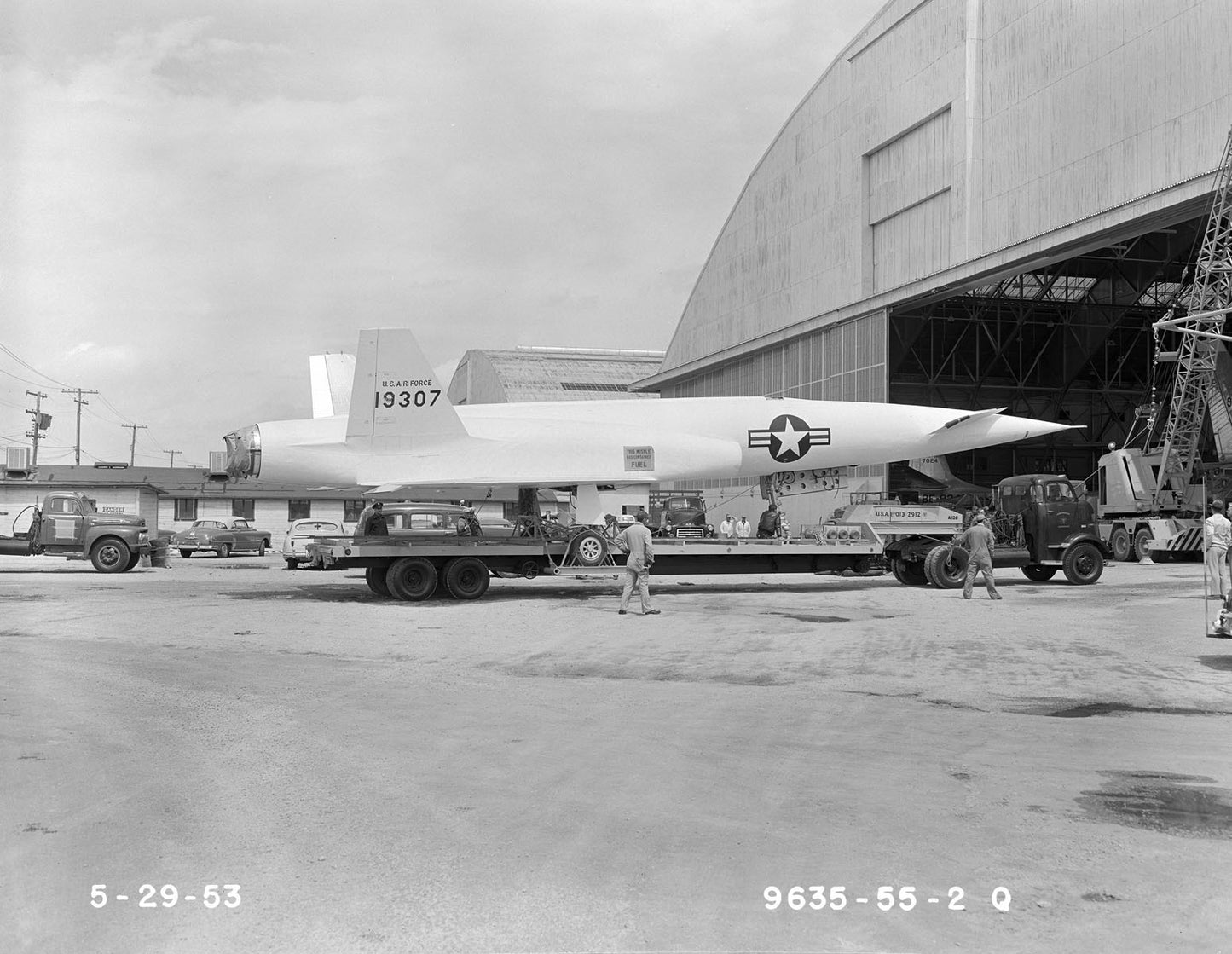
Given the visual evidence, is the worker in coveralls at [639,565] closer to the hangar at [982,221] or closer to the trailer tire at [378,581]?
the trailer tire at [378,581]

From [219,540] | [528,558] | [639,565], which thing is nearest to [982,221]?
[528,558]

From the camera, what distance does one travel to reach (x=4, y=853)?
5230 mm

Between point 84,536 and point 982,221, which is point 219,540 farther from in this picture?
point 982,221

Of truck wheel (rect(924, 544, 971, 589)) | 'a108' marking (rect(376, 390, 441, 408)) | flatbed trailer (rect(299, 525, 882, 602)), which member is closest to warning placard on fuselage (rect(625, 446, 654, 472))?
flatbed trailer (rect(299, 525, 882, 602))

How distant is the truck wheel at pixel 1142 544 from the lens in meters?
34.5

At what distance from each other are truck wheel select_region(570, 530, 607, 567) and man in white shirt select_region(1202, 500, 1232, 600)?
396 inches

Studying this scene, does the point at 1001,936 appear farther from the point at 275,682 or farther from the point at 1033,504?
the point at 1033,504

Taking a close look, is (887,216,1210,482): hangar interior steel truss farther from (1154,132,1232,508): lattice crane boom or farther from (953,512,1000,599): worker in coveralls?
(953,512,1000,599): worker in coveralls

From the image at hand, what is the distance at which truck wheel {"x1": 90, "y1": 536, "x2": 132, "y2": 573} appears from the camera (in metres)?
27.7

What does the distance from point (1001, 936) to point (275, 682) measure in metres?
8.00

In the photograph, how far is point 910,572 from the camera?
2394 cm

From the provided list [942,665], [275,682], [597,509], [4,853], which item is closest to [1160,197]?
[597,509]

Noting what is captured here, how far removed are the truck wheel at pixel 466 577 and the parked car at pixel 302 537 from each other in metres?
10.5
